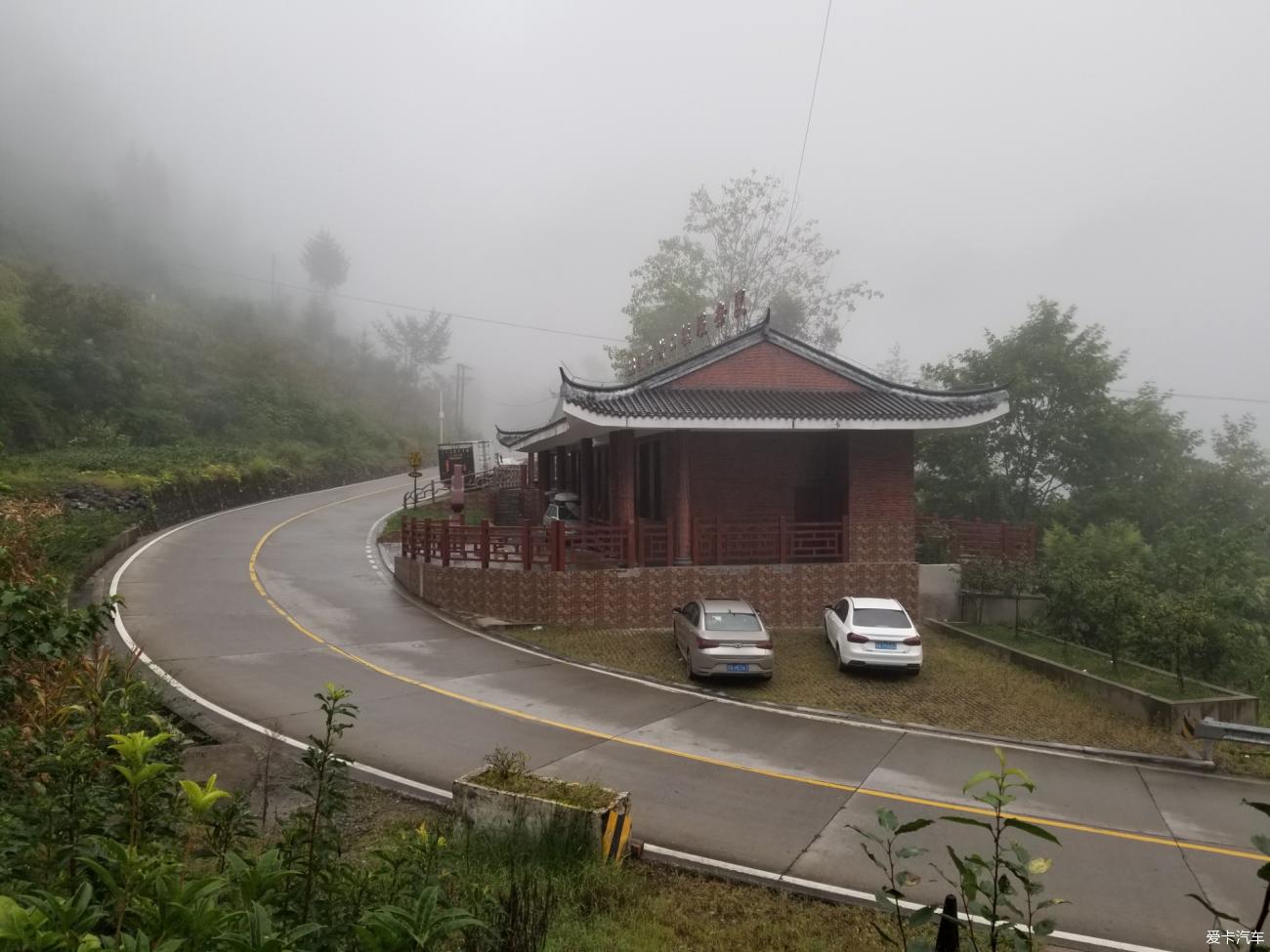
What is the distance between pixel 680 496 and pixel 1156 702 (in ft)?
31.7

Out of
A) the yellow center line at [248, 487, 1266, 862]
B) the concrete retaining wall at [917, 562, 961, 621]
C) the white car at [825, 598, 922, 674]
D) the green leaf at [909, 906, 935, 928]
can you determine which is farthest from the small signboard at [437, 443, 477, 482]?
the green leaf at [909, 906, 935, 928]

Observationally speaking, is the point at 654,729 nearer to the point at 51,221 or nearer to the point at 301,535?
the point at 301,535

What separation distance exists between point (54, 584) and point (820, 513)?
17238mm

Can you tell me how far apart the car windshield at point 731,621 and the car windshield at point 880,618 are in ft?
6.60

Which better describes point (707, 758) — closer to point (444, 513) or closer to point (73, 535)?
point (73, 535)

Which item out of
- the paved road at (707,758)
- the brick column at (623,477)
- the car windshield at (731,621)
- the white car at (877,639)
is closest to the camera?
the paved road at (707,758)

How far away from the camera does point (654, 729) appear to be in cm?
1099

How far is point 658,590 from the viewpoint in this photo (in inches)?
671

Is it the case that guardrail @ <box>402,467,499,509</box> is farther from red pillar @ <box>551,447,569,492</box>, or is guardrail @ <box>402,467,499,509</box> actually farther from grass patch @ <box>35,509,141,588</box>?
grass patch @ <box>35,509,141,588</box>

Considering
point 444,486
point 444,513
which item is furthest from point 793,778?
point 444,486

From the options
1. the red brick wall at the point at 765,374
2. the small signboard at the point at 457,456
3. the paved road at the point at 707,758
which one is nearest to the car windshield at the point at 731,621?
the paved road at the point at 707,758

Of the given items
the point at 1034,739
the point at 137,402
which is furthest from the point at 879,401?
the point at 137,402

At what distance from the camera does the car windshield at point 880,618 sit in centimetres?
1443

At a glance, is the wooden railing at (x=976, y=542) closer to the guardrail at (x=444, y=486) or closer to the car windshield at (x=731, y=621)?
the car windshield at (x=731, y=621)
